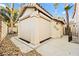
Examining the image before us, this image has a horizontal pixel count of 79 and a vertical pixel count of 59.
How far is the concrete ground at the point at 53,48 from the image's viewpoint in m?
1.82

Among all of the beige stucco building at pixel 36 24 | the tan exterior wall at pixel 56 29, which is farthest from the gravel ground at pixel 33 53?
the tan exterior wall at pixel 56 29

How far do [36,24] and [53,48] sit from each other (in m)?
0.38

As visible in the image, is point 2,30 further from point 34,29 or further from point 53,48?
point 53,48

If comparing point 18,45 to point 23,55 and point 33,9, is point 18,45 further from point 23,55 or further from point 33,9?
point 33,9

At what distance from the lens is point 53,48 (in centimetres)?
183

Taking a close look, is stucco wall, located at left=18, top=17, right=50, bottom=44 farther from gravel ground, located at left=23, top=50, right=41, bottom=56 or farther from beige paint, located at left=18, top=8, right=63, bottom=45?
gravel ground, located at left=23, top=50, right=41, bottom=56

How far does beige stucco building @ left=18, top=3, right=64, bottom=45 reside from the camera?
1.82 meters

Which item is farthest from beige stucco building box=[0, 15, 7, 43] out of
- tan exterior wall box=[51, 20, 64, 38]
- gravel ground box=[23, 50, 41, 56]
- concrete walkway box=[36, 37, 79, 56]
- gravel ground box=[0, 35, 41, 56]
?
tan exterior wall box=[51, 20, 64, 38]

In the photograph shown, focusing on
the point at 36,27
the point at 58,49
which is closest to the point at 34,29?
the point at 36,27

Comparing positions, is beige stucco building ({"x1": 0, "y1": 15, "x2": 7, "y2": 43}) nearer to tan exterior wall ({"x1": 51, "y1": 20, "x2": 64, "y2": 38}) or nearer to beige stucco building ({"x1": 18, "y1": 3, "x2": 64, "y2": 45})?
beige stucco building ({"x1": 18, "y1": 3, "x2": 64, "y2": 45})

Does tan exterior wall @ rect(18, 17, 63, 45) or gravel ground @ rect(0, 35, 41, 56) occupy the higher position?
tan exterior wall @ rect(18, 17, 63, 45)

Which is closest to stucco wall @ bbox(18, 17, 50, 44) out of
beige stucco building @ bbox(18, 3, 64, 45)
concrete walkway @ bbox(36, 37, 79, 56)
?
beige stucco building @ bbox(18, 3, 64, 45)

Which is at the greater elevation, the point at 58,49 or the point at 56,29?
the point at 56,29

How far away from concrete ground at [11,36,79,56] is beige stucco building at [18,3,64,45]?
70 mm
